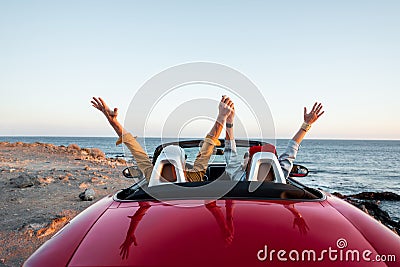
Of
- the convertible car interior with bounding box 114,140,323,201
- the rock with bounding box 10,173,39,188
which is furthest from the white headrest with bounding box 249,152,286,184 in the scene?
the rock with bounding box 10,173,39,188

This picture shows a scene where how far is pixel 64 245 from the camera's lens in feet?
A: 5.35

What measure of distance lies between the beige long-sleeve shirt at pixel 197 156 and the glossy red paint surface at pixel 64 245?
3.76ft

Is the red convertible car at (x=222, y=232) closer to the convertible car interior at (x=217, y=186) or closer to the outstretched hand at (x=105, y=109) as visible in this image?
the convertible car interior at (x=217, y=186)

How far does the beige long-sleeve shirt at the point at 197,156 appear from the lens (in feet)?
10.2

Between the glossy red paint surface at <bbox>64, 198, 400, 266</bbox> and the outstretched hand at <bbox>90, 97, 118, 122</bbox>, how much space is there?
1306mm

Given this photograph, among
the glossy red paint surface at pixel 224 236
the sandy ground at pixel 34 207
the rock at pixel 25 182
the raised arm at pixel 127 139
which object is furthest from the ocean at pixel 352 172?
the rock at pixel 25 182

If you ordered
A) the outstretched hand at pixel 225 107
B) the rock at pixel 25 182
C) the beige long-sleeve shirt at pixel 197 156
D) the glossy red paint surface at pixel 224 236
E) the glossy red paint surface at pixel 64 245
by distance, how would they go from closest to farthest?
1. the glossy red paint surface at pixel 224 236
2. the glossy red paint surface at pixel 64 245
3. the outstretched hand at pixel 225 107
4. the beige long-sleeve shirt at pixel 197 156
5. the rock at pixel 25 182

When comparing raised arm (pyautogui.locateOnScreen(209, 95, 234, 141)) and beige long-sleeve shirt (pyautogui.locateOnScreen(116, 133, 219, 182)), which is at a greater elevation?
raised arm (pyautogui.locateOnScreen(209, 95, 234, 141))

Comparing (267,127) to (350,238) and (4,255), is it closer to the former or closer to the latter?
(350,238)

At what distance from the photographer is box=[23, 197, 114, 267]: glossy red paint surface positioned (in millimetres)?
1500

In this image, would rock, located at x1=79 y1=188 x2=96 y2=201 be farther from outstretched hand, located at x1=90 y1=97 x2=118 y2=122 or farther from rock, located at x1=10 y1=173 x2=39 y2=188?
outstretched hand, located at x1=90 y1=97 x2=118 y2=122

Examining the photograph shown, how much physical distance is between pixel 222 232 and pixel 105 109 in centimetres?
191

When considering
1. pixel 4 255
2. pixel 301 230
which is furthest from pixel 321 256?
pixel 4 255

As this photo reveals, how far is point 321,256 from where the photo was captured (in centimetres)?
134
